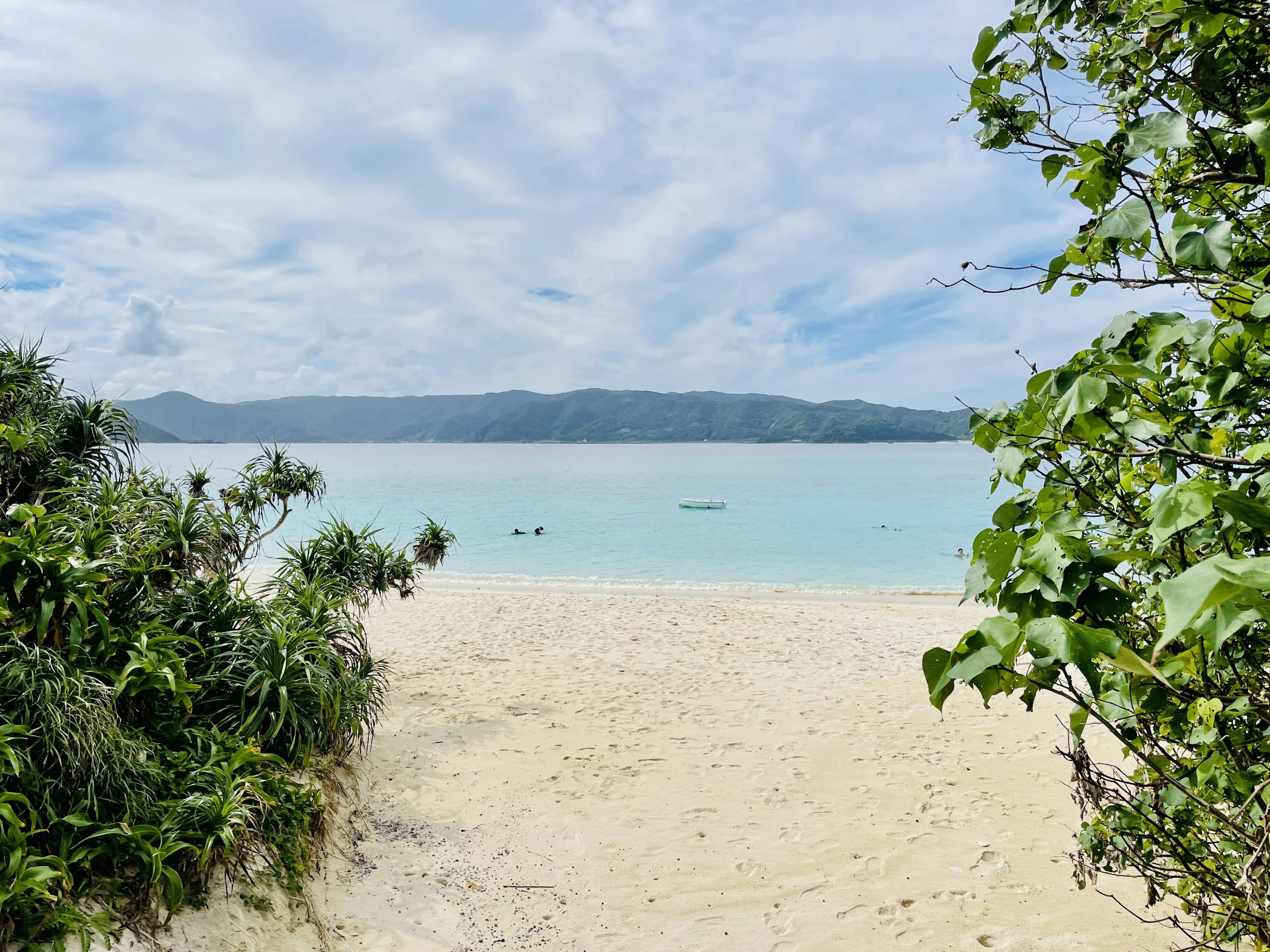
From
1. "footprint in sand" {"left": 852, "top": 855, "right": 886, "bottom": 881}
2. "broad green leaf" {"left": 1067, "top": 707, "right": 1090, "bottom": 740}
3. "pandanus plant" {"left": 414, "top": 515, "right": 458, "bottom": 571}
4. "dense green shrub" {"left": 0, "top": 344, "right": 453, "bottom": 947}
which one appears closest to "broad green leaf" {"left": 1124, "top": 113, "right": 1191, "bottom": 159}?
"broad green leaf" {"left": 1067, "top": 707, "right": 1090, "bottom": 740}

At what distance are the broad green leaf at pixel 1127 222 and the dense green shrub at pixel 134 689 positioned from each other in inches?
165

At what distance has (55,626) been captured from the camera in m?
3.73

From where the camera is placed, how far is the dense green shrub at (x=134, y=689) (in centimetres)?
322

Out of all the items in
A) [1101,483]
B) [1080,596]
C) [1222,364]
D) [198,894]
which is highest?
[1222,364]

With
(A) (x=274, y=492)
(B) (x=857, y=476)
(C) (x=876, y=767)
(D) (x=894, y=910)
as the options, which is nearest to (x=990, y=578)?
(D) (x=894, y=910)

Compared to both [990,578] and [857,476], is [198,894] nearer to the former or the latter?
[990,578]

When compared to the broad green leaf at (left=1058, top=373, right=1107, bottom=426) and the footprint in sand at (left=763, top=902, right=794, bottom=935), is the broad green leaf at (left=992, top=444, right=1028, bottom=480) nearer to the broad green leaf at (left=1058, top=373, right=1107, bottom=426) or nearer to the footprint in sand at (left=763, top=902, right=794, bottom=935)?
the broad green leaf at (left=1058, top=373, right=1107, bottom=426)

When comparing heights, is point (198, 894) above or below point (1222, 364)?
below

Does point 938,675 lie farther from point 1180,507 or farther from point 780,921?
point 780,921

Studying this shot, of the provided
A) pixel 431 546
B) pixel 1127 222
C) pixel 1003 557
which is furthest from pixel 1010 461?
pixel 431 546

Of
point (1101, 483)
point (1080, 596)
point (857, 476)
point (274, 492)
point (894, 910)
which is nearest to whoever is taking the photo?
point (1080, 596)

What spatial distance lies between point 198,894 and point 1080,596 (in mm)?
4257

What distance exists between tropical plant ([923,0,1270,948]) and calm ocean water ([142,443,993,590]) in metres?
7.32

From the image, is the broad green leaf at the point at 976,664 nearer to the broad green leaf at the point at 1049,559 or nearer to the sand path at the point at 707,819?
the broad green leaf at the point at 1049,559
